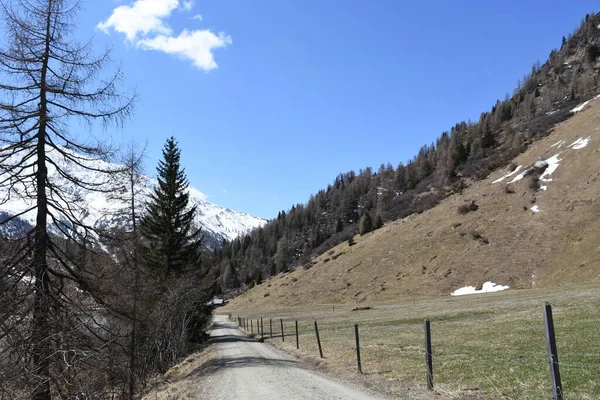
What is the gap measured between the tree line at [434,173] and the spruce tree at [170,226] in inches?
3161

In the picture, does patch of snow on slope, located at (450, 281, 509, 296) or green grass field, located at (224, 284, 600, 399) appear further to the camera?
patch of snow on slope, located at (450, 281, 509, 296)

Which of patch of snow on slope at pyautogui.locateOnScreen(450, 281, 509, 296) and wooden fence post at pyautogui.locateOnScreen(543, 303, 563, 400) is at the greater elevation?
wooden fence post at pyautogui.locateOnScreen(543, 303, 563, 400)

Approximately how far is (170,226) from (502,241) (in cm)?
4115

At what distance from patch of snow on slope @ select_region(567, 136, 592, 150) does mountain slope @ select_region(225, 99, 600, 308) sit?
276 millimetres

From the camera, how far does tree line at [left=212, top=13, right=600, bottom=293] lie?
12713 cm

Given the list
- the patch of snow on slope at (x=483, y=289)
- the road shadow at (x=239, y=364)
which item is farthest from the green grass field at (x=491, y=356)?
the patch of snow on slope at (x=483, y=289)

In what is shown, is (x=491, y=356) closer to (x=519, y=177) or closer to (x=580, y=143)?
(x=519, y=177)

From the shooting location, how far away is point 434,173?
15038cm

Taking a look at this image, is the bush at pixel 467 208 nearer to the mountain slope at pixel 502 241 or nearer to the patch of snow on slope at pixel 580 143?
the mountain slope at pixel 502 241

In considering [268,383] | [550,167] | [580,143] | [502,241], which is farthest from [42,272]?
[580,143]

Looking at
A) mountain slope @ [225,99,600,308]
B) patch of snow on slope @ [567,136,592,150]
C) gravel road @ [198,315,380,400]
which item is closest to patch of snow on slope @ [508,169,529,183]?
mountain slope @ [225,99,600,308]

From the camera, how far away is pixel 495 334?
15578 millimetres

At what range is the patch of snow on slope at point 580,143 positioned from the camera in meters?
60.8

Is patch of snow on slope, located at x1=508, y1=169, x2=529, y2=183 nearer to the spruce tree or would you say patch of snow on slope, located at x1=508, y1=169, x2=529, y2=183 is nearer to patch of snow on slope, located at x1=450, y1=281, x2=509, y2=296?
patch of snow on slope, located at x1=450, y1=281, x2=509, y2=296
